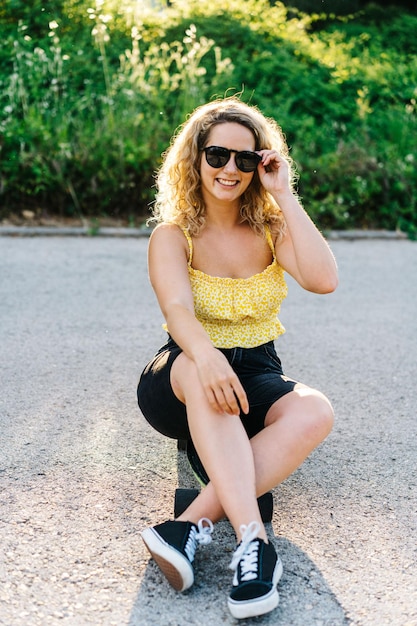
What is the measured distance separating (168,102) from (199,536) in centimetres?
707

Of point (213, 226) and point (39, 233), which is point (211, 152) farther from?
point (39, 233)

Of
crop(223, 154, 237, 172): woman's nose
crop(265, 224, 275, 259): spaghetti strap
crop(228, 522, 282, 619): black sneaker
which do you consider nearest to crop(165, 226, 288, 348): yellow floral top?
crop(265, 224, 275, 259): spaghetti strap

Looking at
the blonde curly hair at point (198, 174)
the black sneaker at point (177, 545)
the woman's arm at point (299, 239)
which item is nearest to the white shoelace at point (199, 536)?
the black sneaker at point (177, 545)

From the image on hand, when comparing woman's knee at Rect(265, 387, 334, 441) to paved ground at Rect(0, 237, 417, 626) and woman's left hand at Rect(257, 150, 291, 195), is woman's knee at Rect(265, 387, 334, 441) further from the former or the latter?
woman's left hand at Rect(257, 150, 291, 195)

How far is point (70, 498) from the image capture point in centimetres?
266

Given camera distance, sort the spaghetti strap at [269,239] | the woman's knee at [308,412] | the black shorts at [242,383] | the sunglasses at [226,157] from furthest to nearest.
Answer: the spaghetti strap at [269,239] < the sunglasses at [226,157] < the black shorts at [242,383] < the woman's knee at [308,412]

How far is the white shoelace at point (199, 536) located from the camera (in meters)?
2.21

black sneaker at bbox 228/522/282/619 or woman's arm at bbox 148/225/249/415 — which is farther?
woman's arm at bbox 148/225/249/415

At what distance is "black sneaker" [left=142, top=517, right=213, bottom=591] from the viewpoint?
83.9 inches

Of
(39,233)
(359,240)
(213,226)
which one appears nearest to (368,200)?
(359,240)

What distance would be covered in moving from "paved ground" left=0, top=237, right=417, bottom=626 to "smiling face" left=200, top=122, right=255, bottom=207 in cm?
101

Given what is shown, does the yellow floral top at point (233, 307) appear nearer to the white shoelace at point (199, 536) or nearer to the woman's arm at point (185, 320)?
the woman's arm at point (185, 320)

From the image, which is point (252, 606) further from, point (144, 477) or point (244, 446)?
point (144, 477)

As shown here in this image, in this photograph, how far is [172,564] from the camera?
6.98 ft
